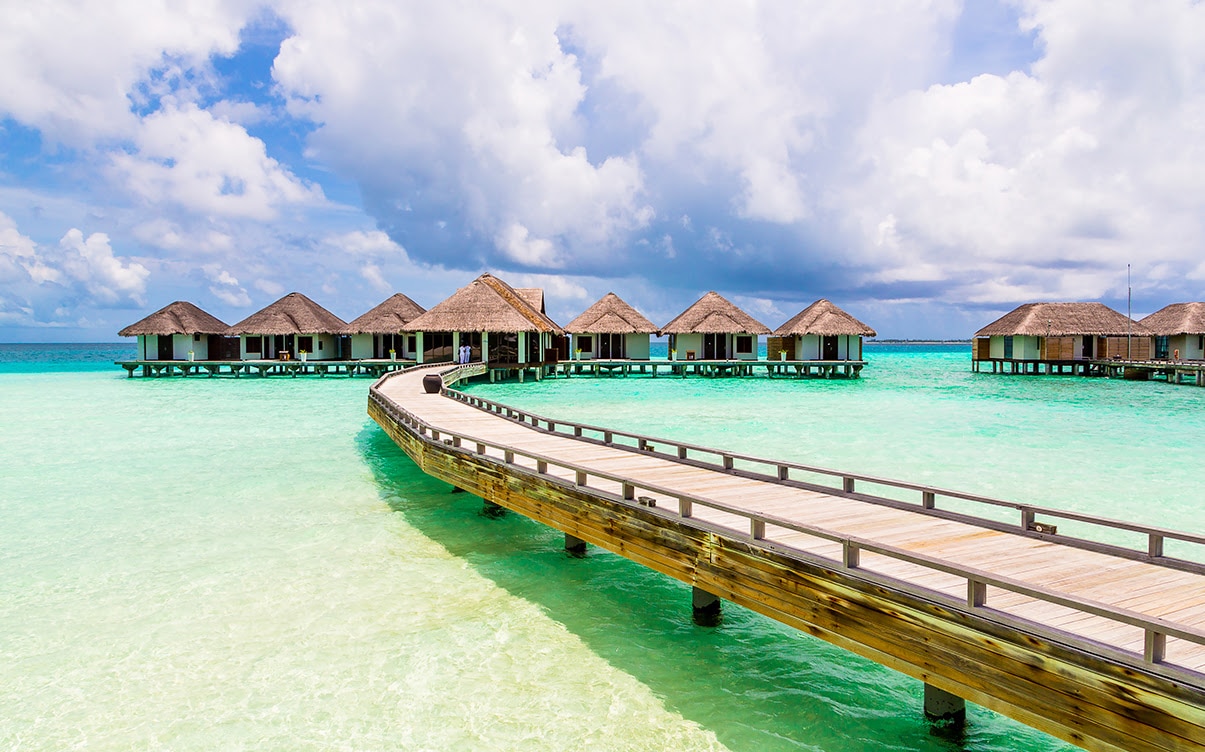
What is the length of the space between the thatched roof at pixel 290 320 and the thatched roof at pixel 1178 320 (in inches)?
1958

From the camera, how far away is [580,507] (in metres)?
6.83

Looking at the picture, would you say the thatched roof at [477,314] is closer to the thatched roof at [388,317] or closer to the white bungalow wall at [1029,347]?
the thatched roof at [388,317]

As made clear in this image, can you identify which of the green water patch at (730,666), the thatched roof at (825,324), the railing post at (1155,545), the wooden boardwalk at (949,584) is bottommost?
the green water patch at (730,666)

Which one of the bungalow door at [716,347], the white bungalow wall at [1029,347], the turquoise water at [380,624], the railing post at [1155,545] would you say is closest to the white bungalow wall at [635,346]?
the bungalow door at [716,347]

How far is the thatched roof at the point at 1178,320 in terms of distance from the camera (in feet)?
130

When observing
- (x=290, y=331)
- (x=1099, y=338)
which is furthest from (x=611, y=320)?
(x=1099, y=338)

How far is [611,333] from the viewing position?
1719 inches

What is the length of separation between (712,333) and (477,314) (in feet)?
49.3

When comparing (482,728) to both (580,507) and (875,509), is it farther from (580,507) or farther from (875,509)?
(875,509)

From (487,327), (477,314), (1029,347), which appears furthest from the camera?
(1029,347)

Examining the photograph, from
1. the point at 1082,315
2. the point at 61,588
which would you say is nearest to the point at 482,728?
the point at 61,588

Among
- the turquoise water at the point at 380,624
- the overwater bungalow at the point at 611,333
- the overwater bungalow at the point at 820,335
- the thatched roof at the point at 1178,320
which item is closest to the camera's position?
the turquoise water at the point at 380,624

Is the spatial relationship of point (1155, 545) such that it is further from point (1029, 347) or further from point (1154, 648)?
point (1029, 347)

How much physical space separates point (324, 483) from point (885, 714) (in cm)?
1018
